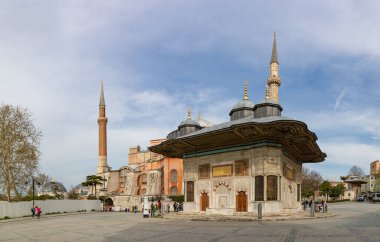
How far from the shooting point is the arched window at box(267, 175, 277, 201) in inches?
1046

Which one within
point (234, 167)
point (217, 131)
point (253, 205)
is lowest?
point (253, 205)

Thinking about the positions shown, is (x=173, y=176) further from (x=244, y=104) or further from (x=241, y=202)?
(x=241, y=202)

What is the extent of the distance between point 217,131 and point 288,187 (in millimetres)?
9072

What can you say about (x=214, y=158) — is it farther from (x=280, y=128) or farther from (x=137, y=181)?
(x=137, y=181)

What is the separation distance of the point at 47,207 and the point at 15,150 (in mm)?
7931

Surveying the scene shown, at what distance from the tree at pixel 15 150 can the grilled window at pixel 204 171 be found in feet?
65.5

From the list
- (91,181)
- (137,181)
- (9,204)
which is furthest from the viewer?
(137,181)

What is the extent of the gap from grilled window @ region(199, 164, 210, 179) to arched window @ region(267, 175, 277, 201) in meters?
6.16

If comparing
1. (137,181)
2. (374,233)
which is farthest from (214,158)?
(137,181)

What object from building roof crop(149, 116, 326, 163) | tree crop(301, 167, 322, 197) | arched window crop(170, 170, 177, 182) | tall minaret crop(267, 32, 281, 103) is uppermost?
tall minaret crop(267, 32, 281, 103)

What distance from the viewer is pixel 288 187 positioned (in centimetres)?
3062

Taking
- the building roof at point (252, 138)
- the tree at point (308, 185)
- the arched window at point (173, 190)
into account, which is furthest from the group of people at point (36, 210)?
the tree at point (308, 185)

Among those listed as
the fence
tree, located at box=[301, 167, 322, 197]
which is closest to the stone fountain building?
the fence

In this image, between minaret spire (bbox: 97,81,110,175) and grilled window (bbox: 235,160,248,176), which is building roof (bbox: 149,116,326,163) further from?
minaret spire (bbox: 97,81,110,175)
